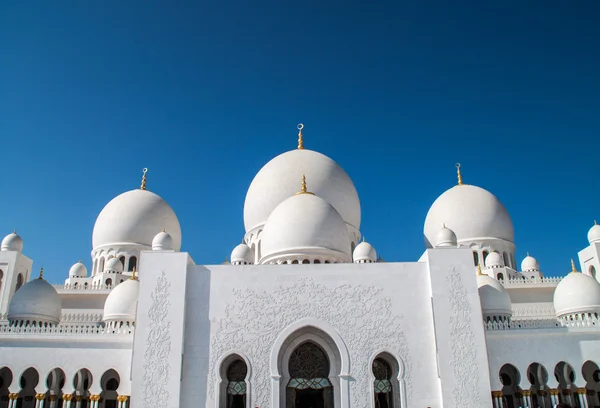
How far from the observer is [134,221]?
1939cm

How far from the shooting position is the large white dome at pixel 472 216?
755 inches

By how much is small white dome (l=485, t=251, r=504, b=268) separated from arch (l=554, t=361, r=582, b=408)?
4328 mm

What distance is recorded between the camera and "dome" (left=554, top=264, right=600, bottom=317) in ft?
46.3

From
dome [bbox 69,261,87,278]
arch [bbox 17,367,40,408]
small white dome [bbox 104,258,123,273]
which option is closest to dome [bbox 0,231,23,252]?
dome [bbox 69,261,87,278]

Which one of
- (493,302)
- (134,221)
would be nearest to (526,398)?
(493,302)

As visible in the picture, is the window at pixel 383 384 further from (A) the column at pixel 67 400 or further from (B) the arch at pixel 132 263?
(B) the arch at pixel 132 263

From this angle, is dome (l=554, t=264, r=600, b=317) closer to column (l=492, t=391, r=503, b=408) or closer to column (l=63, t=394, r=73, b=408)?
column (l=492, t=391, r=503, b=408)

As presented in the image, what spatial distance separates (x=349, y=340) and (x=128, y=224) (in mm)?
10990

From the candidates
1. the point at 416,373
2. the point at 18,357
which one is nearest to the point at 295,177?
the point at 416,373

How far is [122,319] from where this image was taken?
14586mm

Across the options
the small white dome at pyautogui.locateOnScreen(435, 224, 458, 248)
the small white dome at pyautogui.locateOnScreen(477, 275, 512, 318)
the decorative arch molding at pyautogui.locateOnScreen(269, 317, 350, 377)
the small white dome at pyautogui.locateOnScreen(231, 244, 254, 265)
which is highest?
the small white dome at pyautogui.locateOnScreen(231, 244, 254, 265)

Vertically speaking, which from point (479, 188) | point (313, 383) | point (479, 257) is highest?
point (479, 188)

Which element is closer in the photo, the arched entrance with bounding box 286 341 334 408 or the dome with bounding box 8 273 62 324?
the arched entrance with bounding box 286 341 334 408

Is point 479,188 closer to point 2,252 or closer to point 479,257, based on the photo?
point 479,257
